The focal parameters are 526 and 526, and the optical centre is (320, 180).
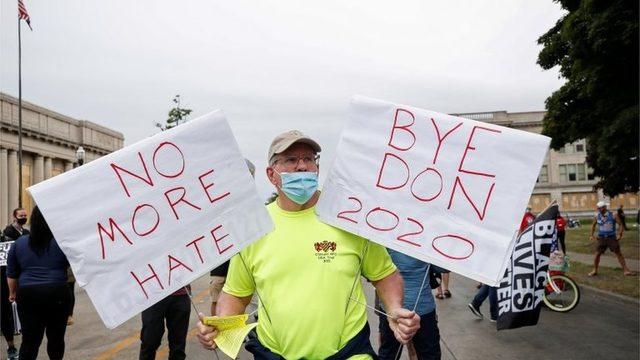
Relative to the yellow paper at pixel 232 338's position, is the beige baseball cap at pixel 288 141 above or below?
above

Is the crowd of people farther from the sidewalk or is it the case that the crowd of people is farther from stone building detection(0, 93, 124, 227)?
stone building detection(0, 93, 124, 227)

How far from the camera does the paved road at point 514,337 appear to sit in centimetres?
649

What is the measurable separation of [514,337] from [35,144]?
5087 centimetres

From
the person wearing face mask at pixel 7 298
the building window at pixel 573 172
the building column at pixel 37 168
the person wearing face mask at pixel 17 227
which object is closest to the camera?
the person wearing face mask at pixel 7 298

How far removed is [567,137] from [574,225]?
130 ft

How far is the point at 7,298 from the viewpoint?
7746 mm

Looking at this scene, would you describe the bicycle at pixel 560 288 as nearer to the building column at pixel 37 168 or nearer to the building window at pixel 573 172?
the building column at pixel 37 168

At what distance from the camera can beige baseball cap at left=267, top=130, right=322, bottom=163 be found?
2670 millimetres

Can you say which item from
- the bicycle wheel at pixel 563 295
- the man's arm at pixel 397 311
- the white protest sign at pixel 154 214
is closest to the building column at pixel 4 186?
the bicycle wheel at pixel 563 295

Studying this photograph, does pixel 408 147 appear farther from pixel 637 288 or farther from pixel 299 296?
pixel 637 288

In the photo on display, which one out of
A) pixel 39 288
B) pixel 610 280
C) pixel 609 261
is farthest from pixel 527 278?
pixel 609 261

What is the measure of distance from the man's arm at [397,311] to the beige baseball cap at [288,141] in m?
0.80

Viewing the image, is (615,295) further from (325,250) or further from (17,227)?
(17,227)

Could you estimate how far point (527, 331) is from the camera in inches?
302
